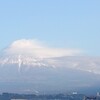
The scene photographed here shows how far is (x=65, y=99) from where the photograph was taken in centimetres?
10294

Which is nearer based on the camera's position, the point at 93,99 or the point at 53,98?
the point at 93,99

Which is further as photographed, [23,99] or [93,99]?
[23,99]

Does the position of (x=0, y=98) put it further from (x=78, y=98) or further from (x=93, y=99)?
(x=93, y=99)

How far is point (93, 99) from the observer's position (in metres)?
80.8

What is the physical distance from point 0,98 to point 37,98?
24.8 ft

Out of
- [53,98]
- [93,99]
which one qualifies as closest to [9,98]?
[53,98]

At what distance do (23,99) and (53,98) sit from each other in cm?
714

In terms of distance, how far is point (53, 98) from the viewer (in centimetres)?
10588

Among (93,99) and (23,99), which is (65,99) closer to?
(23,99)

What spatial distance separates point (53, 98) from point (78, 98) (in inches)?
274

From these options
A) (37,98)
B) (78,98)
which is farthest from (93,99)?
(37,98)

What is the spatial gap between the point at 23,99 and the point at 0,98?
3.47 meters

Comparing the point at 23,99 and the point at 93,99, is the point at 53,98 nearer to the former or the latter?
the point at 23,99

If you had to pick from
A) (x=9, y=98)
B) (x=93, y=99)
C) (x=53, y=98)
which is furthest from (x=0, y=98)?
(x=93, y=99)
